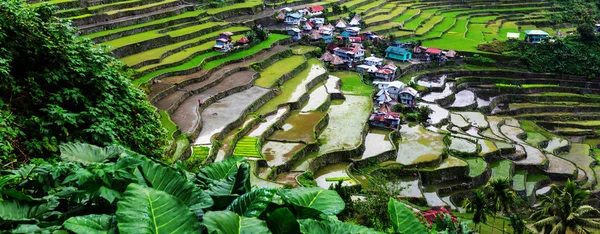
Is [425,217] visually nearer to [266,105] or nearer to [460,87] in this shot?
[266,105]

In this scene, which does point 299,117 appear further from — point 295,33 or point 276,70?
point 295,33

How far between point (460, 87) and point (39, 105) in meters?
26.2

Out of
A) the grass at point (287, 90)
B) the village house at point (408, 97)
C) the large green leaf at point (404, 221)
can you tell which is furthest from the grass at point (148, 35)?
the large green leaf at point (404, 221)

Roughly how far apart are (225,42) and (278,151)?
1067 centimetres

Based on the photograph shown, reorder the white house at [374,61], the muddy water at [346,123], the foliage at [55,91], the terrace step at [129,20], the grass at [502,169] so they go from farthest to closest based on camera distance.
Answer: the white house at [374,61]
the terrace step at [129,20]
the grass at [502,169]
the muddy water at [346,123]
the foliage at [55,91]

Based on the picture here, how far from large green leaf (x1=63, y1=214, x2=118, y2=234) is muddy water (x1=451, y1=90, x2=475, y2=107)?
25.7m

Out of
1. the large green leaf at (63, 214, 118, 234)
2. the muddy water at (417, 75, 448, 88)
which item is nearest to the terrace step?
the muddy water at (417, 75, 448, 88)

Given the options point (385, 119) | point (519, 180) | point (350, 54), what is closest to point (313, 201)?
point (385, 119)

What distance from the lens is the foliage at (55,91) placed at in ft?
21.9

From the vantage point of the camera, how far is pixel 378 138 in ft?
64.7

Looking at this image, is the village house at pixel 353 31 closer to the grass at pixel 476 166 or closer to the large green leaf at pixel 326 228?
the grass at pixel 476 166

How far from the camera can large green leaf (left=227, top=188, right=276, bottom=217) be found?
3492 millimetres

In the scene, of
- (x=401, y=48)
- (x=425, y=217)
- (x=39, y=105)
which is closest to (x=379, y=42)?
(x=401, y=48)

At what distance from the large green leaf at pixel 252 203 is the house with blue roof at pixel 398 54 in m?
28.4
